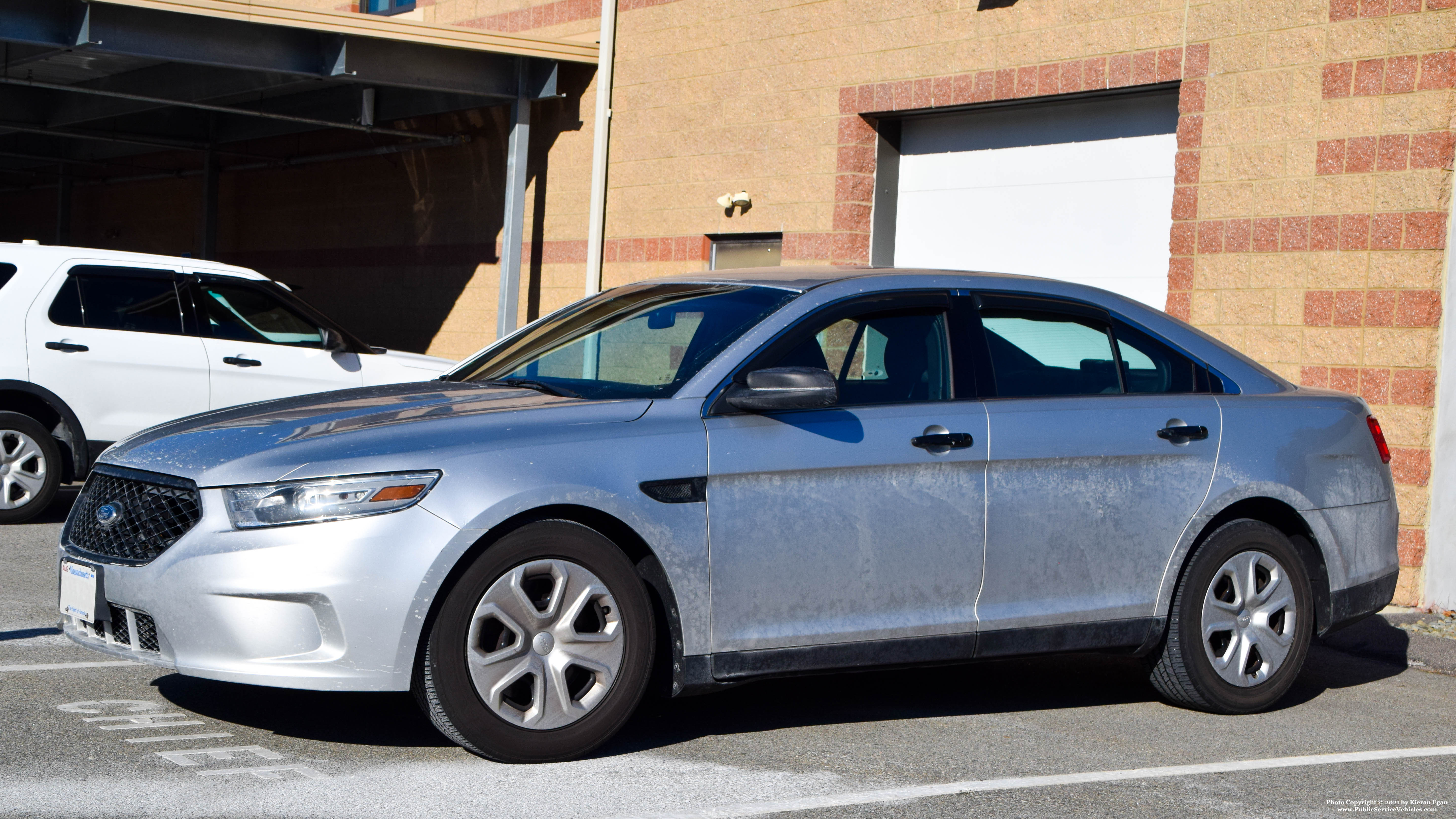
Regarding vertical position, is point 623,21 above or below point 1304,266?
above

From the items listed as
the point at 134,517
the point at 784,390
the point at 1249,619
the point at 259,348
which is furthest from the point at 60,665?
the point at 259,348

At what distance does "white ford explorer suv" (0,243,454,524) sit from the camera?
10.0 metres

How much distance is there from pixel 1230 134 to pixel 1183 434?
4.67 metres

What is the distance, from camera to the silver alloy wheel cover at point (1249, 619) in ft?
19.8

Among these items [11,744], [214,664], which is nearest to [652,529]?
[214,664]

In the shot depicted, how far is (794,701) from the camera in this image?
6109mm

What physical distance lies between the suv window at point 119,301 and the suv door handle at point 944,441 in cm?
686

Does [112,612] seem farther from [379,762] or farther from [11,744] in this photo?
[379,762]

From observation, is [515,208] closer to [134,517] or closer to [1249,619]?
[1249,619]

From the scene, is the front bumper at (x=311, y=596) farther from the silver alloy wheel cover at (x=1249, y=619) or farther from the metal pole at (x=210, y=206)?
the metal pole at (x=210, y=206)

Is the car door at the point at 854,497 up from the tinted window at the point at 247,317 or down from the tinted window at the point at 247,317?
down

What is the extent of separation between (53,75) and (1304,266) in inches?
528

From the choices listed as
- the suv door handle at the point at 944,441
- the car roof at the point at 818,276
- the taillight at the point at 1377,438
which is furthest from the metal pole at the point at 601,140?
the suv door handle at the point at 944,441

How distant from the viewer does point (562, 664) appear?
482 cm
